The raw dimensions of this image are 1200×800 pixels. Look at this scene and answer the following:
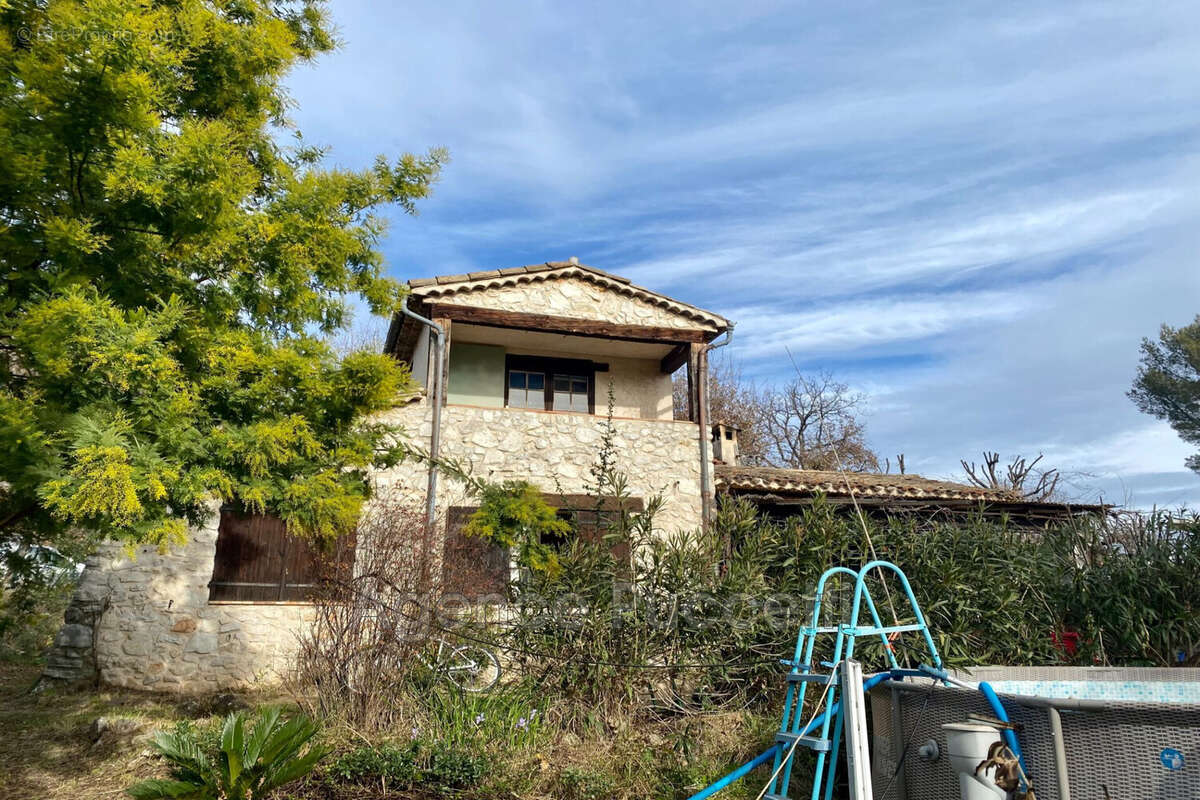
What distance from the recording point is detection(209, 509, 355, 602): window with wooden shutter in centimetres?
1038

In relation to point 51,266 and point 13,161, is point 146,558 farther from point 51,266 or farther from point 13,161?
point 13,161

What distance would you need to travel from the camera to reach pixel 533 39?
6930 mm

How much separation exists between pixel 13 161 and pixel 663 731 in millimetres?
6114

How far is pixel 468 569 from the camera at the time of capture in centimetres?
709

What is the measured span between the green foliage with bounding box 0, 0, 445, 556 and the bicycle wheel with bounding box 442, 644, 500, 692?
1570 mm

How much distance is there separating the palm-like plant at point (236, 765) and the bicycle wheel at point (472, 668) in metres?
1.45

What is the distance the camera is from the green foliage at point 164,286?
4293 millimetres

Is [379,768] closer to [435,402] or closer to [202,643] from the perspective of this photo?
[202,643]

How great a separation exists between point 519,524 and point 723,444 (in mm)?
5809

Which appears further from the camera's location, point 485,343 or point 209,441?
point 485,343

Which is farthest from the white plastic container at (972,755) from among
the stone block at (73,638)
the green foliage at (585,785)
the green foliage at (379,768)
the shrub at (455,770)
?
the stone block at (73,638)

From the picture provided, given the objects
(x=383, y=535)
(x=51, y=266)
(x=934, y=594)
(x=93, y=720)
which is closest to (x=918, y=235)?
(x=934, y=594)

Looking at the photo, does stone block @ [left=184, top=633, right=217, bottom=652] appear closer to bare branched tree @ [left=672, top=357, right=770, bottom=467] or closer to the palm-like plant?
Result: the palm-like plant

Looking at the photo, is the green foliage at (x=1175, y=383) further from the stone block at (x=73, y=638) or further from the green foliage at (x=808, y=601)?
the stone block at (x=73, y=638)
